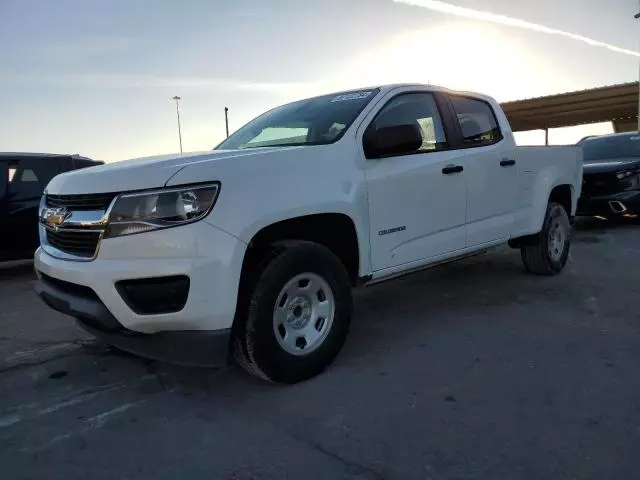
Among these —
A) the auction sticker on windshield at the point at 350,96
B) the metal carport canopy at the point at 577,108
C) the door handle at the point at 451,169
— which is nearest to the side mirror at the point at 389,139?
the auction sticker on windshield at the point at 350,96

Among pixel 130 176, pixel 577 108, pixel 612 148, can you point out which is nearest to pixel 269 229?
pixel 130 176

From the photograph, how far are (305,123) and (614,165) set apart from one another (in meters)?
7.43

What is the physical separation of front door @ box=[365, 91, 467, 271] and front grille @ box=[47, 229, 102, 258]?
5.68 ft

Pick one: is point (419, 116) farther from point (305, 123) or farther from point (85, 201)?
point (85, 201)

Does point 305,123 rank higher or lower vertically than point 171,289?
higher

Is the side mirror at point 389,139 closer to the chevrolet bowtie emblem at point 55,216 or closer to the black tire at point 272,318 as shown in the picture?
the black tire at point 272,318

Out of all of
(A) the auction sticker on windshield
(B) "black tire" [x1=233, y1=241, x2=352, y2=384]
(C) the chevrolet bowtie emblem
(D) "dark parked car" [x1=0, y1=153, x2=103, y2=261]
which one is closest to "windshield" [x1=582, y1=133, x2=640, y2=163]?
(A) the auction sticker on windshield

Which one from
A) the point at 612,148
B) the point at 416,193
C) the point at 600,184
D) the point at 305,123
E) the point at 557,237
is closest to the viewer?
the point at 416,193

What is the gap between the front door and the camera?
3822mm

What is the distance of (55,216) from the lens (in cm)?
335

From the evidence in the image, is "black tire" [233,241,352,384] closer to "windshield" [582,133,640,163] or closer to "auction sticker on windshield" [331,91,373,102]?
"auction sticker on windshield" [331,91,373,102]

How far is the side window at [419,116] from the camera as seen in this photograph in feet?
13.6

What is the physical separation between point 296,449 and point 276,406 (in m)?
0.49

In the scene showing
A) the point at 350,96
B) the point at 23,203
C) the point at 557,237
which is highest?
the point at 350,96
